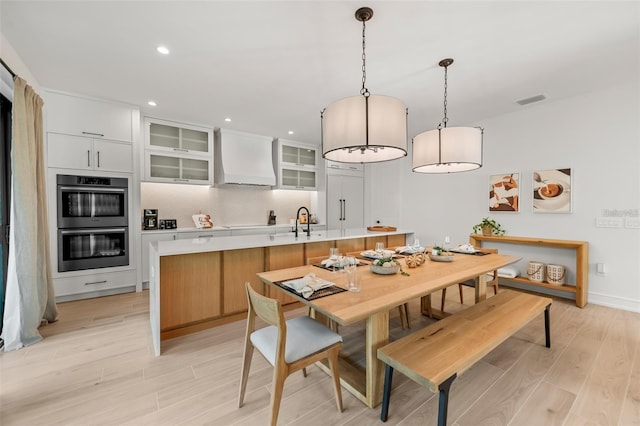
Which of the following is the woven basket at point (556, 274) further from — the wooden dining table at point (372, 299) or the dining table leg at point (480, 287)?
the wooden dining table at point (372, 299)

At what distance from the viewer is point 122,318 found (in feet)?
9.38

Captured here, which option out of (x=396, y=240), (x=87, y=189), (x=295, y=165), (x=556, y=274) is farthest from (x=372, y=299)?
(x=295, y=165)

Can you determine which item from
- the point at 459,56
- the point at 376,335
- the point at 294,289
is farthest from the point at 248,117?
the point at 376,335

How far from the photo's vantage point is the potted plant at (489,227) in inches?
158

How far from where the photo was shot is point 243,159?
4.86m

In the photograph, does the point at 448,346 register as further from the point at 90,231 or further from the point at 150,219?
the point at 150,219

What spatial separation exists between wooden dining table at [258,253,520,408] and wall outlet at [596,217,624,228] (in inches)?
86.5

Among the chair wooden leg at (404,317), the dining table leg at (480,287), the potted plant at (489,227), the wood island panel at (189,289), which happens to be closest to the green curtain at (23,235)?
the wood island panel at (189,289)

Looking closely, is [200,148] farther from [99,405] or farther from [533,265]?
[533,265]

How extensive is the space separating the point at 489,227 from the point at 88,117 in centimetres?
575

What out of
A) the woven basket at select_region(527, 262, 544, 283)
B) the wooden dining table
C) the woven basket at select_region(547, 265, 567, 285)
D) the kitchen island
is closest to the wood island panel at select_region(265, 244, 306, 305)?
the kitchen island

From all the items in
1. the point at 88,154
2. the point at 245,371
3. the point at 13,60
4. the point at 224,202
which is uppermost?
the point at 13,60

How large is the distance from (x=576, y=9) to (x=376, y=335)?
8.81ft

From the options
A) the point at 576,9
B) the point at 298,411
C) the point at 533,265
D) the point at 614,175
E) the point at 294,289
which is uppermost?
the point at 576,9
